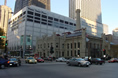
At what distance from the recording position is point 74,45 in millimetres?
56500

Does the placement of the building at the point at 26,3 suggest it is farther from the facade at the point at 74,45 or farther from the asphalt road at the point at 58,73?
the asphalt road at the point at 58,73

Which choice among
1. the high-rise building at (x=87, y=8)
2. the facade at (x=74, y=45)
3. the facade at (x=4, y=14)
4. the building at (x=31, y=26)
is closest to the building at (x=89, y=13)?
the high-rise building at (x=87, y=8)

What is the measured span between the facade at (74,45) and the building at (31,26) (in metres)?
32.4

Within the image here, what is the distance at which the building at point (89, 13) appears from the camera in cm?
15630

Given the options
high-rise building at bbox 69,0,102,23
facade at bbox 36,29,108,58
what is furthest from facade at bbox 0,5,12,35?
high-rise building at bbox 69,0,102,23

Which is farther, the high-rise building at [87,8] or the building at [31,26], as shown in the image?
the high-rise building at [87,8]

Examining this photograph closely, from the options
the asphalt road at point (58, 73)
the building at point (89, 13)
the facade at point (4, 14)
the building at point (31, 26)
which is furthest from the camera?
the building at point (89, 13)

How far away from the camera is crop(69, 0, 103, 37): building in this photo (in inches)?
6154

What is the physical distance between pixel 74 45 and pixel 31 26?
5337cm

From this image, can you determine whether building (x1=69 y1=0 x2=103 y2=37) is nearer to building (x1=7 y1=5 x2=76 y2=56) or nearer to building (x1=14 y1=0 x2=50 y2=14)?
building (x1=7 y1=5 x2=76 y2=56)

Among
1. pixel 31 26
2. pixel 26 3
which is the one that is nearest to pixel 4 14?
pixel 26 3

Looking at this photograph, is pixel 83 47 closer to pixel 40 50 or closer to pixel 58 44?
pixel 58 44

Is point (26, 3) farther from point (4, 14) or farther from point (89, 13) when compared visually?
point (89, 13)

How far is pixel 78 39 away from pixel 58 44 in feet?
36.0
